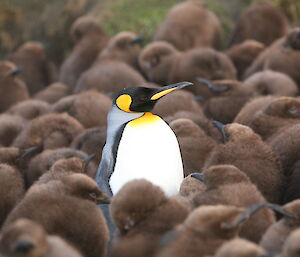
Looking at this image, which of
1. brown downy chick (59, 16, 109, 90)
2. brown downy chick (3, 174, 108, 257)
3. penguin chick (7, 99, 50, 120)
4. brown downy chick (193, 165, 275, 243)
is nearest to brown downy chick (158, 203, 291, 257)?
brown downy chick (193, 165, 275, 243)

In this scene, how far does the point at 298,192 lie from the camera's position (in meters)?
4.34

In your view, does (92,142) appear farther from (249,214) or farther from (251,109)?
(249,214)

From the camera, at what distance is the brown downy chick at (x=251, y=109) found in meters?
5.71

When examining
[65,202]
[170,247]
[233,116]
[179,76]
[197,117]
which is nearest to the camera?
[170,247]

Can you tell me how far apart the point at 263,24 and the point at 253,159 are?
15.0 feet

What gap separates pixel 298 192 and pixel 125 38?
4574 mm

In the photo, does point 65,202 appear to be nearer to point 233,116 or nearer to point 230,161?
point 230,161

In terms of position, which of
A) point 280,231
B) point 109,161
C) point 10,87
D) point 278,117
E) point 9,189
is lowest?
point 10,87

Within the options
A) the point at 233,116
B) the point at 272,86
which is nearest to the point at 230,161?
the point at 233,116

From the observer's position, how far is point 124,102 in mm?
4727

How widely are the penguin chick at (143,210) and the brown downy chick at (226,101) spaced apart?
109 inches

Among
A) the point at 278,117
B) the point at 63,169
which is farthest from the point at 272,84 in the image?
the point at 63,169

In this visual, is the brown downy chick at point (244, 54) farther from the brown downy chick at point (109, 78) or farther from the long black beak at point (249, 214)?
the long black beak at point (249, 214)

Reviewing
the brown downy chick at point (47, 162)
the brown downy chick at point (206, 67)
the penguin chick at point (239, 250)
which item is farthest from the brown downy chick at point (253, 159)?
the brown downy chick at point (206, 67)
